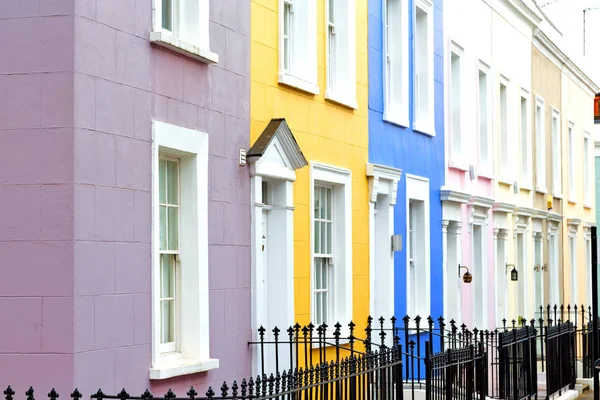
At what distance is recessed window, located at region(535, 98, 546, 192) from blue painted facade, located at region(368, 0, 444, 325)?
30.7 feet

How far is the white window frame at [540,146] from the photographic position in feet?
105

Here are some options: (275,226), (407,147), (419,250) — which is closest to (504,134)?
(419,250)

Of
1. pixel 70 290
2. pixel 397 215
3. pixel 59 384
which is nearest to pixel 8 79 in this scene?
pixel 70 290

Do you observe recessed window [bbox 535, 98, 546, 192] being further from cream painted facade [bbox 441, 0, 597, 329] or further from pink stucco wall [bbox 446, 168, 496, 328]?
pink stucco wall [bbox 446, 168, 496, 328]

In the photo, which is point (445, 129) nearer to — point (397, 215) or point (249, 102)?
point (397, 215)

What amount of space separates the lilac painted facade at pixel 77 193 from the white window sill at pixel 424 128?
31.5ft

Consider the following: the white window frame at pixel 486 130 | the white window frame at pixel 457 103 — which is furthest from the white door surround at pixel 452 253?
the white window frame at pixel 486 130

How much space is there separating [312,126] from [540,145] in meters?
16.6

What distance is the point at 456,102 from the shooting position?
24688mm

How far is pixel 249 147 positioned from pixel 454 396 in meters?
3.75

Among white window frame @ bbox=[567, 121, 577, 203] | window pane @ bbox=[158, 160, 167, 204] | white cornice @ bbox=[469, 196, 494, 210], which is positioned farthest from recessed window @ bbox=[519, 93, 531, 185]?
window pane @ bbox=[158, 160, 167, 204]

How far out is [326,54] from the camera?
1745 cm

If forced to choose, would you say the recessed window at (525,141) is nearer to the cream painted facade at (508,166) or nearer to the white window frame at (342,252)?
the cream painted facade at (508,166)

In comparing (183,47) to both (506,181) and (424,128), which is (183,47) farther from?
(506,181)
